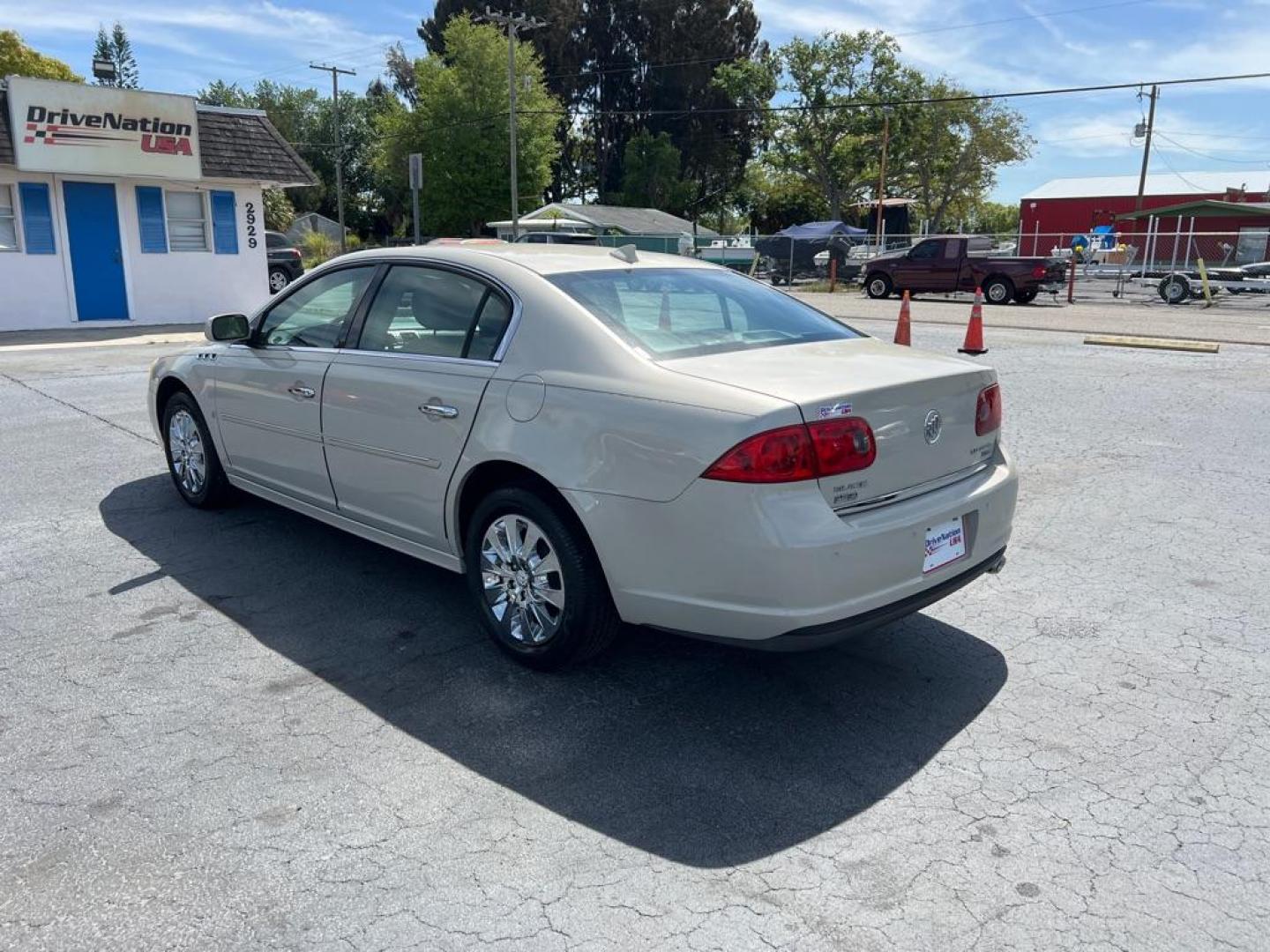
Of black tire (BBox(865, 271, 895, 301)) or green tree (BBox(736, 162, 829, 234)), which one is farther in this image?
green tree (BBox(736, 162, 829, 234))

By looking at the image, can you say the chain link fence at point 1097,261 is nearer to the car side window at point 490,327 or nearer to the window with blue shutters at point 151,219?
the window with blue shutters at point 151,219

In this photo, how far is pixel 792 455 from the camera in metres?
3.16

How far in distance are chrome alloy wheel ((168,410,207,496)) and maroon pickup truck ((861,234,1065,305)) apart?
21.2 m

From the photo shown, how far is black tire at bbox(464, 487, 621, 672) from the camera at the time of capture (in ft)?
11.7

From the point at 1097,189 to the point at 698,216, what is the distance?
26.5 m

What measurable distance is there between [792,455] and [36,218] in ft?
60.3

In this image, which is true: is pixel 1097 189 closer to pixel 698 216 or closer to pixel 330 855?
pixel 698 216

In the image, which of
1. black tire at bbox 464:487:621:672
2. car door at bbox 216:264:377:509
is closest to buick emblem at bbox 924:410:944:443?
black tire at bbox 464:487:621:672

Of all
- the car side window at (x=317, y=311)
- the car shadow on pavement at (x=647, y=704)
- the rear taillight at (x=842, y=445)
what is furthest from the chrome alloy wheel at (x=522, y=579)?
the car side window at (x=317, y=311)

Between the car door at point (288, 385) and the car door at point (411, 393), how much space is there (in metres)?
0.16

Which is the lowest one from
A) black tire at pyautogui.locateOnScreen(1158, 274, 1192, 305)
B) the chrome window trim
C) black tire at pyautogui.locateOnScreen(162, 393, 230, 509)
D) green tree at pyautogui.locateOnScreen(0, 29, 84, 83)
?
black tire at pyautogui.locateOnScreen(162, 393, 230, 509)

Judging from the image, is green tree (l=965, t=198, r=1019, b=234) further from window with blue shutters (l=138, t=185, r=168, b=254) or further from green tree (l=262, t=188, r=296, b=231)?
window with blue shutters (l=138, t=185, r=168, b=254)

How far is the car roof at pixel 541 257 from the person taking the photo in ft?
13.9

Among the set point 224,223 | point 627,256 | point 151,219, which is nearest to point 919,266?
point 224,223
